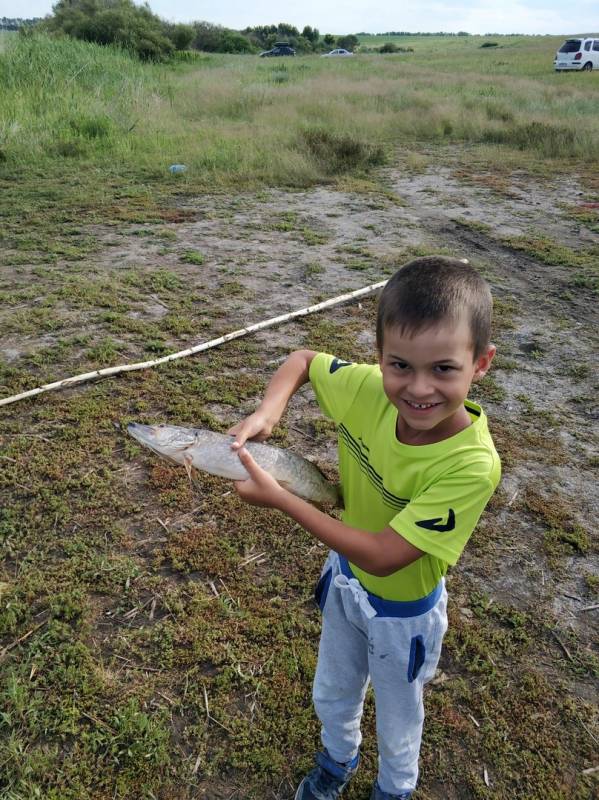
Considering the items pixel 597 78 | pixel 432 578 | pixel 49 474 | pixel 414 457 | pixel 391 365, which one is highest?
pixel 597 78

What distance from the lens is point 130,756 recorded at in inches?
99.2

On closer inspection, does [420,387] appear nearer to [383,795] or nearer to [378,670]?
[378,670]

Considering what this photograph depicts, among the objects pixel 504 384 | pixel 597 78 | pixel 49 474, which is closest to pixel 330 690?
pixel 49 474

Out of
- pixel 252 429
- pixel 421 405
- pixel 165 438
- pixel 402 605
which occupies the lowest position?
pixel 402 605

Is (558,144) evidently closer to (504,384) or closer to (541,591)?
(504,384)

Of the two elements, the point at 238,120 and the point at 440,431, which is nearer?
the point at 440,431

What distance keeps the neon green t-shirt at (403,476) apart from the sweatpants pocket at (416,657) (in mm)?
144

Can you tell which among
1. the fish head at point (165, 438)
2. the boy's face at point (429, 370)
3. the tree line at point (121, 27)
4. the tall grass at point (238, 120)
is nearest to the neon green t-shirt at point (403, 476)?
the boy's face at point (429, 370)

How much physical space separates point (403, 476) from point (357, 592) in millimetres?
475

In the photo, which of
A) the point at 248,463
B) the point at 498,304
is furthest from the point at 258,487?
the point at 498,304

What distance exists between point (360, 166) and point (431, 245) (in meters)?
5.51

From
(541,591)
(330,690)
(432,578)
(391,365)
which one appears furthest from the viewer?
(541,591)

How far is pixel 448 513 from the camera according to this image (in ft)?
5.56

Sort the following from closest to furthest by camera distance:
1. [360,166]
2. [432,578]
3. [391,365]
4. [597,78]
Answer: [391,365] → [432,578] → [360,166] → [597,78]
